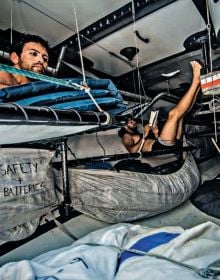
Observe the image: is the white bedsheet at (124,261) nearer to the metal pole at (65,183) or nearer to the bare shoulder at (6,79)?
the metal pole at (65,183)

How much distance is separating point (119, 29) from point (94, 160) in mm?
765

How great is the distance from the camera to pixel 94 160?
4.27 feet

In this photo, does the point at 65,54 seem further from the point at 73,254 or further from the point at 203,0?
the point at 73,254

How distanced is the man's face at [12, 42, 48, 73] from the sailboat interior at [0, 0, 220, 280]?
13 centimetres

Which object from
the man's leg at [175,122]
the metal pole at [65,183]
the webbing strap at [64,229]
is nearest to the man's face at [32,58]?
the metal pole at [65,183]

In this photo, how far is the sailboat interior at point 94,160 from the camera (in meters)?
0.83

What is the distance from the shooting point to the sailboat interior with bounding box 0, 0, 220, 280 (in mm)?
830

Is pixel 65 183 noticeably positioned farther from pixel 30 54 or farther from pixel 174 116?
pixel 174 116

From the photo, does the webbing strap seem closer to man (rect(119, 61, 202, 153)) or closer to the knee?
man (rect(119, 61, 202, 153))

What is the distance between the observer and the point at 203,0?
1.22m

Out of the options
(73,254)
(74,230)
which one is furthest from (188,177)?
(73,254)

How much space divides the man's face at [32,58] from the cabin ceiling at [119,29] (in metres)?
0.21

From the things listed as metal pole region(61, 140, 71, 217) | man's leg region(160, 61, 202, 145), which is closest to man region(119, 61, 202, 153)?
man's leg region(160, 61, 202, 145)

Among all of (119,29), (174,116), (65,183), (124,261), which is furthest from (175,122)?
(124,261)
